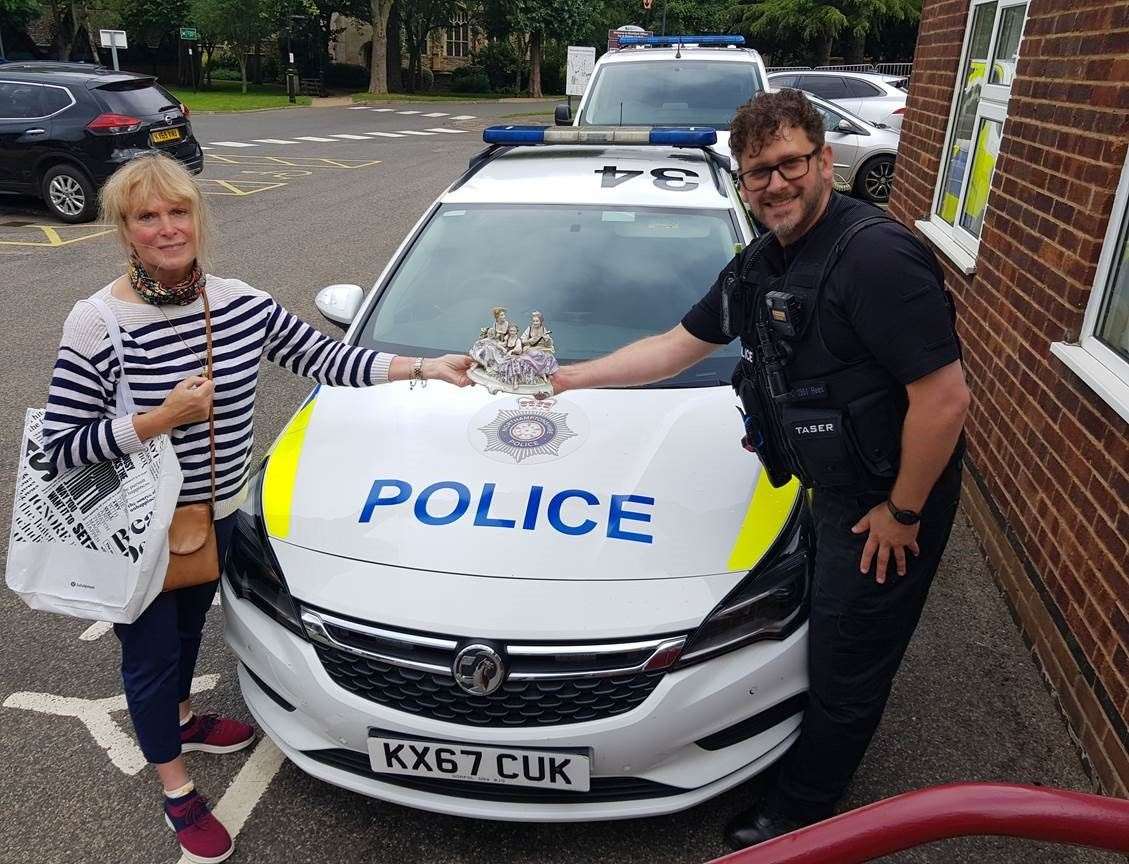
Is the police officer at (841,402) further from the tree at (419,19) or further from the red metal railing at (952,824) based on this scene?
the tree at (419,19)

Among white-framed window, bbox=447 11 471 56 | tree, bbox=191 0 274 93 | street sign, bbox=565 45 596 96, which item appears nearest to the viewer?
street sign, bbox=565 45 596 96

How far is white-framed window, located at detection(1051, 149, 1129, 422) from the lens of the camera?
2.98 metres

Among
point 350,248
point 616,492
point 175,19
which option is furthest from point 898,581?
point 175,19

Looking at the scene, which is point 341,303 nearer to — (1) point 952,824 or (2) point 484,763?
(2) point 484,763

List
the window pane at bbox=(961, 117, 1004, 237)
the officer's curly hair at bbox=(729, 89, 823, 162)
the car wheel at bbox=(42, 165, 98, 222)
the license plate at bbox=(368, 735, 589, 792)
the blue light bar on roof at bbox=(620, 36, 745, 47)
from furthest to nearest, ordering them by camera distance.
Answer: the car wheel at bbox=(42, 165, 98, 222), the blue light bar on roof at bbox=(620, 36, 745, 47), the window pane at bbox=(961, 117, 1004, 237), the license plate at bbox=(368, 735, 589, 792), the officer's curly hair at bbox=(729, 89, 823, 162)

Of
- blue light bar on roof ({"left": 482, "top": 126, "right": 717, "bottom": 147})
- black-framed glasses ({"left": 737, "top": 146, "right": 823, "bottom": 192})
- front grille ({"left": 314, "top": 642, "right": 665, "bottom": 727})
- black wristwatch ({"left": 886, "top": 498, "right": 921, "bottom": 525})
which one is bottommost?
front grille ({"left": 314, "top": 642, "right": 665, "bottom": 727})

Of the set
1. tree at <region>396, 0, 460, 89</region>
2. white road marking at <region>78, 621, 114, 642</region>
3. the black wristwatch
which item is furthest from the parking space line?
tree at <region>396, 0, 460, 89</region>

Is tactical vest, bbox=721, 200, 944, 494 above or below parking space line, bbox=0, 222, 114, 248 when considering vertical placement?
above

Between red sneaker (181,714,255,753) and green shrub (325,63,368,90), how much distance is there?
151 feet

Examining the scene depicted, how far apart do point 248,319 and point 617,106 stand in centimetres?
575

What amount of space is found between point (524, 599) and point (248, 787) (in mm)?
1146

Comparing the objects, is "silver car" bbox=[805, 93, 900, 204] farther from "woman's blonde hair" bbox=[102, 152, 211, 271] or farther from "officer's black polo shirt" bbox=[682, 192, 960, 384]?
"woman's blonde hair" bbox=[102, 152, 211, 271]

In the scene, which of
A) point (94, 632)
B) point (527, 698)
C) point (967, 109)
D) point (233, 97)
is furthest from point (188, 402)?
point (233, 97)

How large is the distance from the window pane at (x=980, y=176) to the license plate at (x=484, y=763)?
4186 mm
